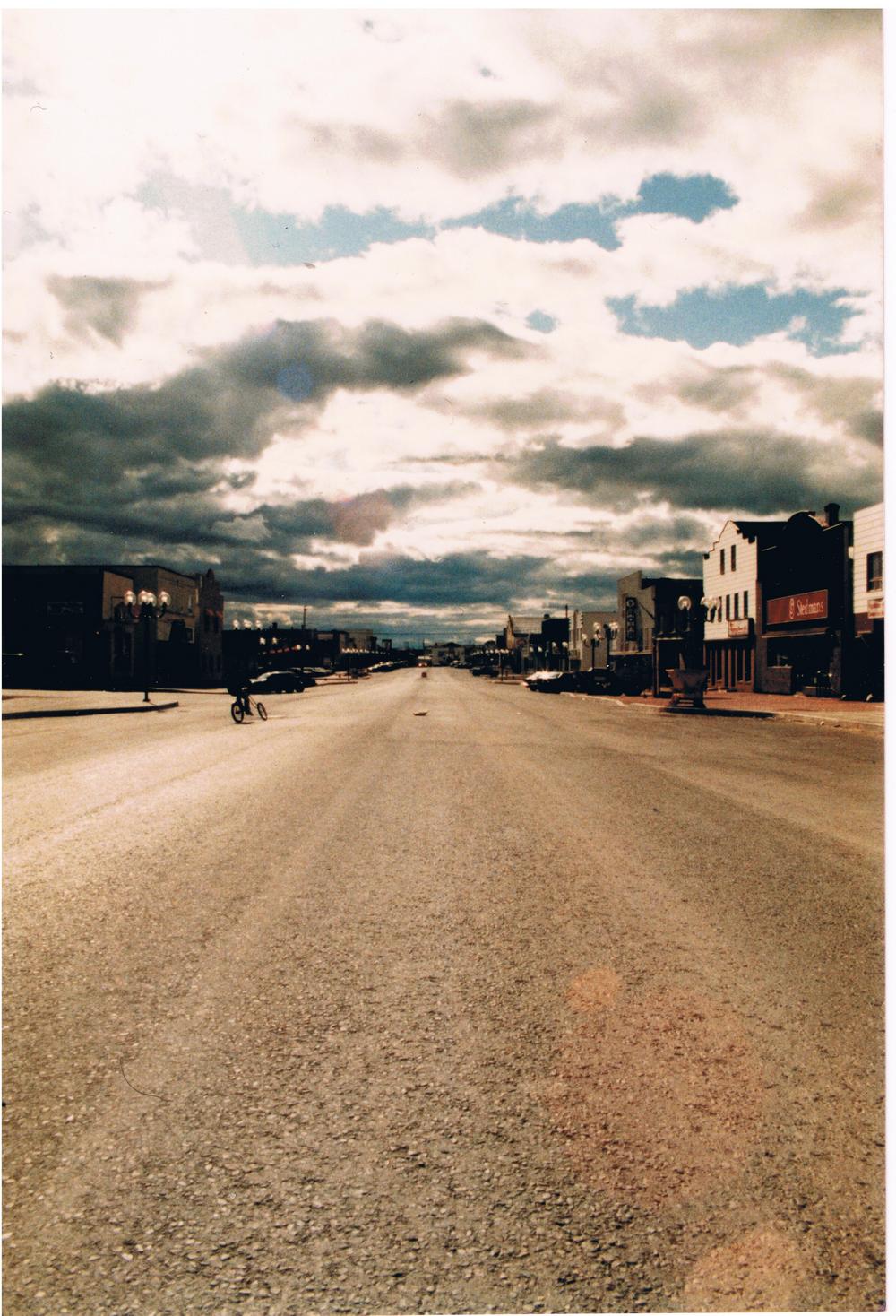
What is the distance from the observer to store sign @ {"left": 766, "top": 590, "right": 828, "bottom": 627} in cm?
3825

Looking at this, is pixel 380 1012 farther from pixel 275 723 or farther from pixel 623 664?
pixel 623 664

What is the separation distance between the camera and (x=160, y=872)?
6883 mm

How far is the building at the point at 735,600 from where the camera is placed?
46812mm

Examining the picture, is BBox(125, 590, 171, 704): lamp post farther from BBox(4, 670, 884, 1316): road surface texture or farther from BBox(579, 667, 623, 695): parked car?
BBox(4, 670, 884, 1316): road surface texture

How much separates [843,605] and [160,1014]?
125 ft

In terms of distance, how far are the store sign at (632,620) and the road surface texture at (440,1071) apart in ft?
253

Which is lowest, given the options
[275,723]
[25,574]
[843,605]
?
[275,723]

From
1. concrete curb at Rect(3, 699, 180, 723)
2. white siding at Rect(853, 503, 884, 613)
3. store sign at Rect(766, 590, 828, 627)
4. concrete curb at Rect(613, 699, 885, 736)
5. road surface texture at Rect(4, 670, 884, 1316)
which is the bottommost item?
concrete curb at Rect(613, 699, 885, 736)

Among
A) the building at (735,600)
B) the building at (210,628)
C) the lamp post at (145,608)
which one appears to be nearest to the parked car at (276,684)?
the lamp post at (145,608)

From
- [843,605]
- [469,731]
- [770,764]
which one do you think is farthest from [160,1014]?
[843,605]

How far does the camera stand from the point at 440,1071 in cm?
355

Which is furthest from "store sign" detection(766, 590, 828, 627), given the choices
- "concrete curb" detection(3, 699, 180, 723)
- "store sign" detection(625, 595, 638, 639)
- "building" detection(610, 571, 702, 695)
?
"store sign" detection(625, 595, 638, 639)

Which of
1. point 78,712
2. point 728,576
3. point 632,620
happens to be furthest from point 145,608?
point 632,620

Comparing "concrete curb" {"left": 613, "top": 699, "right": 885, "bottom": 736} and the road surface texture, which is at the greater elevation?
the road surface texture
